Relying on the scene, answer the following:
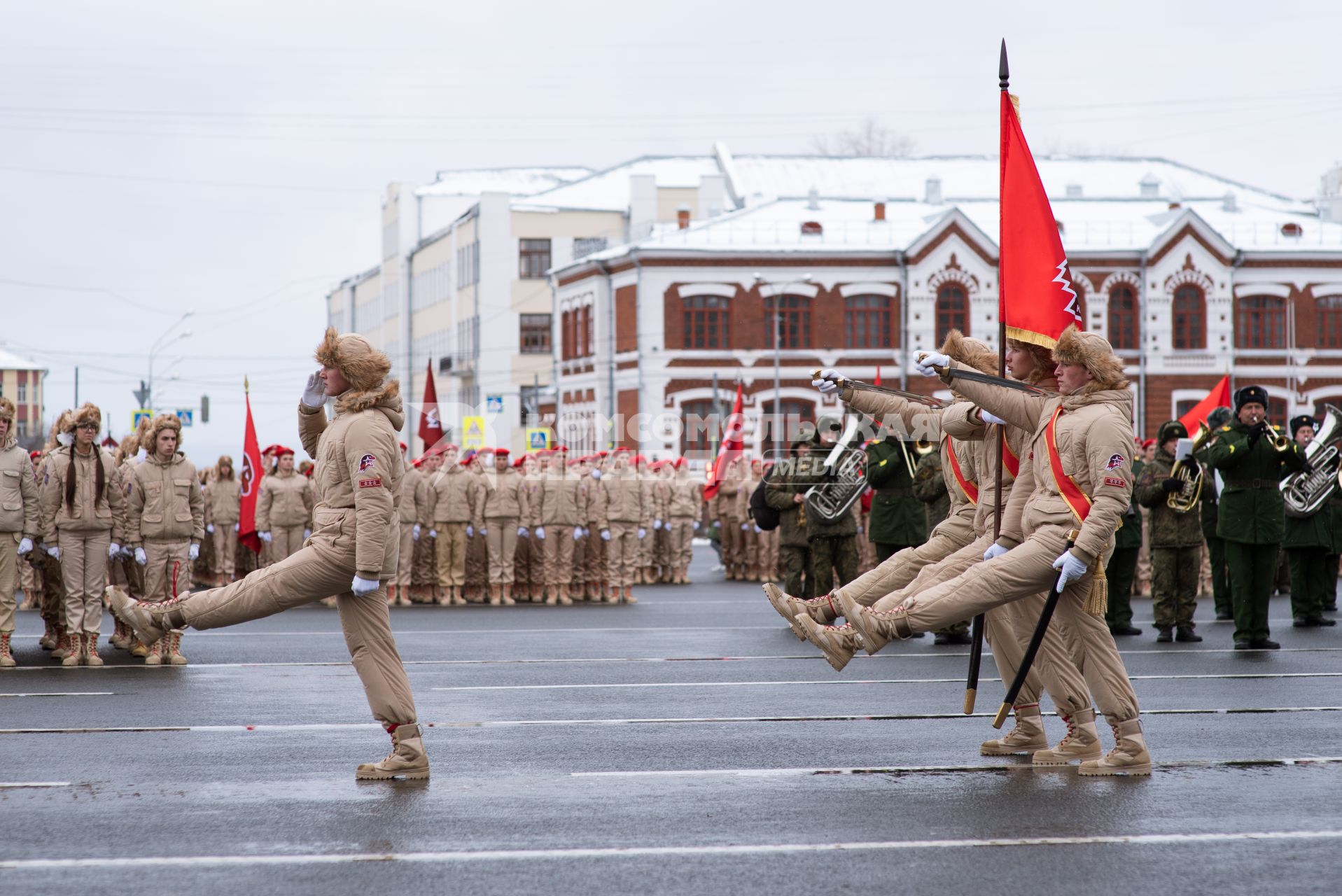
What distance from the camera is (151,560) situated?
14828mm

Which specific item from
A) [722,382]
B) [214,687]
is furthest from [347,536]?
[722,382]

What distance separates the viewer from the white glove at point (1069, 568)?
8.23 m

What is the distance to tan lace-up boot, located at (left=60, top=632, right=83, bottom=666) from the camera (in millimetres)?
14125

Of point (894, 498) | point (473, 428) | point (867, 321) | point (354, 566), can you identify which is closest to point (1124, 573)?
point (894, 498)

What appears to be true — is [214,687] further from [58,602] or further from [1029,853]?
[1029,853]

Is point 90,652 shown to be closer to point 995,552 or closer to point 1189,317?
point 995,552

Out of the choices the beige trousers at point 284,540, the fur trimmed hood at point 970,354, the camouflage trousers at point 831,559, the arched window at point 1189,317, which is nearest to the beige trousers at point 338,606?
the fur trimmed hood at point 970,354

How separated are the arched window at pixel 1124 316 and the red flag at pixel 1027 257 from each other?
165 ft

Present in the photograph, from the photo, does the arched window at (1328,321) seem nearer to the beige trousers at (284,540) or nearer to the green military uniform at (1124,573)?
the green military uniform at (1124,573)

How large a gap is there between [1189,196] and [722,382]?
897 inches

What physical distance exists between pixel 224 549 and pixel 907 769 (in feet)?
52.4

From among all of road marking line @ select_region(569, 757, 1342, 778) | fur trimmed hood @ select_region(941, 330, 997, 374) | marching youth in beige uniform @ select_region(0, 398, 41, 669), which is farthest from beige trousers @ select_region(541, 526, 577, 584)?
road marking line @ select_region(569, 757, 1342, 778)

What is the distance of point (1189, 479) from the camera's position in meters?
17.0

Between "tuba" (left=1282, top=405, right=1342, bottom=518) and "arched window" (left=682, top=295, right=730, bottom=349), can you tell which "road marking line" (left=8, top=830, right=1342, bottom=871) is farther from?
"arched window" (left=682, top=295, right=730, bottom=349)
